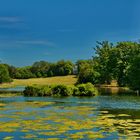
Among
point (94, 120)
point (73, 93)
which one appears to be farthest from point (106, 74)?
point (94, 120)

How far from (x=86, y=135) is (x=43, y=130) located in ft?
11.0

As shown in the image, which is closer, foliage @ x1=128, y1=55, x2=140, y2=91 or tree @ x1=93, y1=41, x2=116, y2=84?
foliage @ x1=128, y1=55, x2=140, y2=91

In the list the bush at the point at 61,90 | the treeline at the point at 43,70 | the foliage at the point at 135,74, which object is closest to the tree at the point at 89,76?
the foliage at the point at 135,74

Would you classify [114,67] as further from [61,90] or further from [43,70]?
[43,70]

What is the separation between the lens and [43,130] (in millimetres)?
28578

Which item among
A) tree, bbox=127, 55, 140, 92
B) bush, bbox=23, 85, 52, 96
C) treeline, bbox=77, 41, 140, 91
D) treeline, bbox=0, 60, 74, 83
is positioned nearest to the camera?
bush, bbox=23, 85, 52, 96

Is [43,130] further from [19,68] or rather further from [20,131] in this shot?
[19,68]

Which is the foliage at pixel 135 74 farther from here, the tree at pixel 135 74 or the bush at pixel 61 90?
the bush at pixel 61 90

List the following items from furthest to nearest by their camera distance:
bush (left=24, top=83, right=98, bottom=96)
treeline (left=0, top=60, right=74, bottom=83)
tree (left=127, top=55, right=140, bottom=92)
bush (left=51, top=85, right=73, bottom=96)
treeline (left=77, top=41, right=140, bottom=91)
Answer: treeline (left=0, top=60, right=74, bottom=83) < treeline (left=77, top=41, right=140, bottom=91) < tree (left=127, top=55, right=140, bottom=92) < bush (left=51, top=85, right=73, bottom=96) < bush (left=24, top=83, right=98, bottom=96)

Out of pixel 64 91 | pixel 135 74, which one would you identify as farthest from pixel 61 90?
pixel 135 74

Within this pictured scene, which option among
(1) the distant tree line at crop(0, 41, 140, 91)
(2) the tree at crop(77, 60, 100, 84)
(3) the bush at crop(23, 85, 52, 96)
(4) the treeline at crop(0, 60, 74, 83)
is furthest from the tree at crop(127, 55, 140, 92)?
(4) the treeline at crop(0, 60, 74, 83)

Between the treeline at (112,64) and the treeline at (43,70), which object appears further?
the treeline at (43,70)

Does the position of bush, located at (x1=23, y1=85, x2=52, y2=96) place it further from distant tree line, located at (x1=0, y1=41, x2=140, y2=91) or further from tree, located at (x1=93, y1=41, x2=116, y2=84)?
tree, located at (x1=93, y1=41, x2=116, y2=84)

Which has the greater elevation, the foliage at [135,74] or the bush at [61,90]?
the foliage at [135,74]
